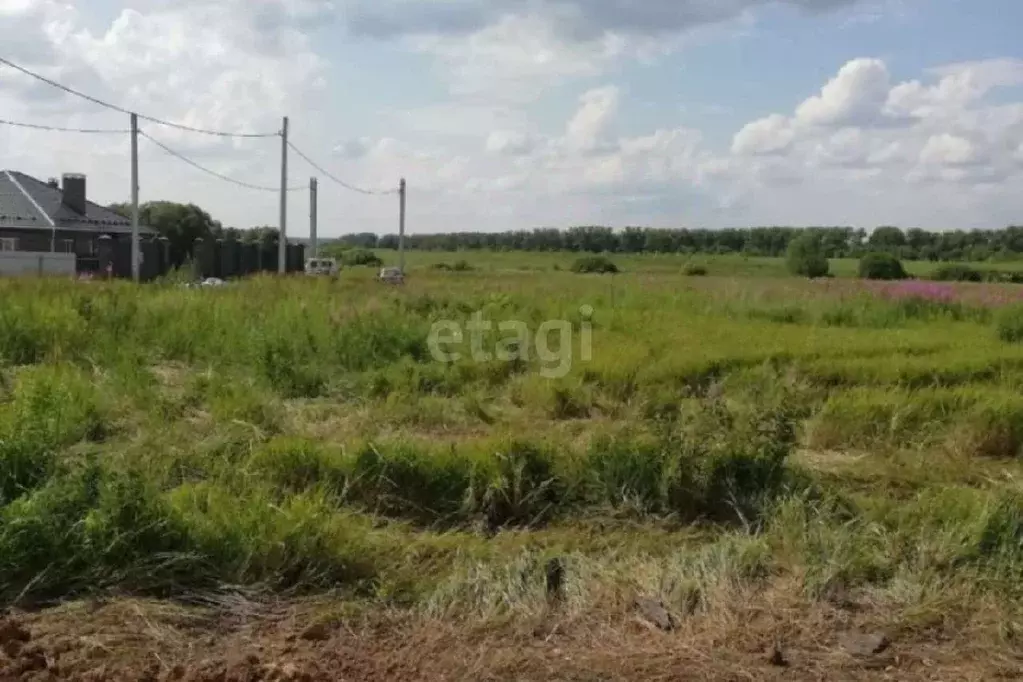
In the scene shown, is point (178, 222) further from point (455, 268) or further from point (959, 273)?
point (959, 273)

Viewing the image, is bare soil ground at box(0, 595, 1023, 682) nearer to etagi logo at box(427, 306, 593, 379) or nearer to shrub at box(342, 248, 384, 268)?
etagi logo at box(427, 306, 593, 379)

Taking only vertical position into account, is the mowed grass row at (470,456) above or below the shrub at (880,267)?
below

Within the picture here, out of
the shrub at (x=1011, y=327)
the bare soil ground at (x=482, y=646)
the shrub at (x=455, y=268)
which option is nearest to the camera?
the bare soil ground at (x=482, y=646)

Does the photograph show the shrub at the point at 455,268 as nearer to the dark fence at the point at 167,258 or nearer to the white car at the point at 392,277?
the dark fence at the point at 167,258

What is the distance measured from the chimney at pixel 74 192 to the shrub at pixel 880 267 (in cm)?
2948

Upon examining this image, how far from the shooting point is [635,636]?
3615 mm

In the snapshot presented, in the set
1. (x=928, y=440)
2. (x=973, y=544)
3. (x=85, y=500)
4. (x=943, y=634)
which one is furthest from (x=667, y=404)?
(x=85, y=500)

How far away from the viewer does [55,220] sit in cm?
2859

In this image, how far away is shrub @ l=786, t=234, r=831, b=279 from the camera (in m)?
39.7

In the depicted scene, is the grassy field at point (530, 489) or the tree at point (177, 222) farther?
the tree at point (177, 222)

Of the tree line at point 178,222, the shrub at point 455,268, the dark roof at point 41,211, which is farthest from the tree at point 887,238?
the dark roof at point 41,211

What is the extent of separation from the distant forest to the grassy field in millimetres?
43533

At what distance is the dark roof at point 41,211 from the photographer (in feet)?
92.8

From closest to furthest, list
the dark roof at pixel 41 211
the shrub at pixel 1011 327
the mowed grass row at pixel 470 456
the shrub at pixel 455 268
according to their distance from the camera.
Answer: the mowed grass row at pixel 470 456 → the shrub at pixel 1011 327 → the dark roof at pixel 41 211 → the shrub at pixel 455 268
